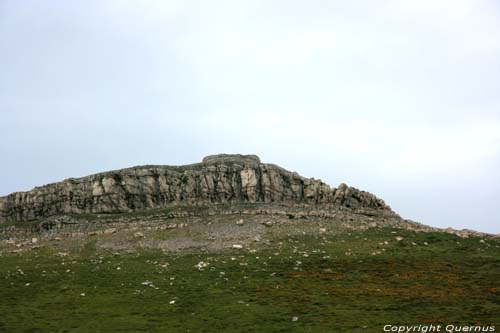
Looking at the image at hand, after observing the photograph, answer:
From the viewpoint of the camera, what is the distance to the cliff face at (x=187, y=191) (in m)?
79.6

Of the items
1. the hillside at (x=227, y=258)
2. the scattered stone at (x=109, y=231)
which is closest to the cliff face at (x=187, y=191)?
the hillside at (x=227, y=258)

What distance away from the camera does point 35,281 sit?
4950 centimetres

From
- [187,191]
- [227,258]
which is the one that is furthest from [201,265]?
[187,191]

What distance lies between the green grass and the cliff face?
18.2 meters

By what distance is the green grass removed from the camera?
3628 cm

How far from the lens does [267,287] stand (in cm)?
4456

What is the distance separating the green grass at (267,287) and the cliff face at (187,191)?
1822cm

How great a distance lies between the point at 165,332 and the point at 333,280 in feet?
54.9

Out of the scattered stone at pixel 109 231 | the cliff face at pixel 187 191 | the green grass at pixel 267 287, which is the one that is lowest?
the green grass at pixel 267 287

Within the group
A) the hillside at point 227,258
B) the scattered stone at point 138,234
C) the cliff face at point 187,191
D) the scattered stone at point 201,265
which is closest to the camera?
the hillside at point 227,258

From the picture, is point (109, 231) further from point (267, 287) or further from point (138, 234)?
point (267, 287)

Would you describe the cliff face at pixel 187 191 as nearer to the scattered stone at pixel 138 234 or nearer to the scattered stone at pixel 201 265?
the scattered stone at pixel 138 234

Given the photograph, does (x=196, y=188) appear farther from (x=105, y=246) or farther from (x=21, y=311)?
(x=21, y=311)

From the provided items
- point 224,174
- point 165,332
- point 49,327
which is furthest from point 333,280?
point 224,174
